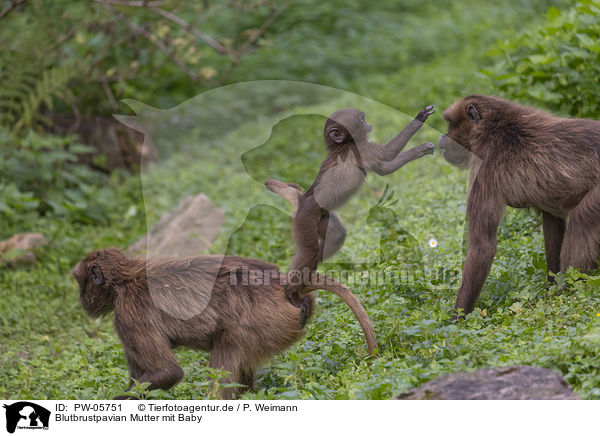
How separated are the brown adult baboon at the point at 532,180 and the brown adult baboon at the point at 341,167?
51cm

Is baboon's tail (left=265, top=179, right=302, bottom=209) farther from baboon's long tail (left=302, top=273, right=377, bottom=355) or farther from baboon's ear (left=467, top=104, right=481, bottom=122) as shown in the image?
baboon's ear (left=467, top=104, right=481, bottom=122)

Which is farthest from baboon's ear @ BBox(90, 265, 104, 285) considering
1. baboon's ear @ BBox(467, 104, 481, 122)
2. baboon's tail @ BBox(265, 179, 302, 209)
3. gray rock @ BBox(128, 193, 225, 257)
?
baboon's ear @ BBox(467, 104, 481, 122)

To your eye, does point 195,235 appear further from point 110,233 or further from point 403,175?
point 403,175

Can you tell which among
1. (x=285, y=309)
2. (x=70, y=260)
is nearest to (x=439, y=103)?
(x=70, y=260)

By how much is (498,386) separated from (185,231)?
6.16 meters

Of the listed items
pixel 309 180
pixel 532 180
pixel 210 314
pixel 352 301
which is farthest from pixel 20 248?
pixel 532 180

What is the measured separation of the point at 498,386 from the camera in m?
4.43

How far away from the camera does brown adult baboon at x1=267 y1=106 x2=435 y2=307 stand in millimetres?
6363

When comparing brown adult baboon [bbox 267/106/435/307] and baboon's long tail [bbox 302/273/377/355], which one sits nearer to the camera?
baboon's long tail [bbox 302/273/377/355]

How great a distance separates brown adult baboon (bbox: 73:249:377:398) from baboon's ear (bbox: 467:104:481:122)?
190cm

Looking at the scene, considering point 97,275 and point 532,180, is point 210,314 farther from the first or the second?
point 532,180

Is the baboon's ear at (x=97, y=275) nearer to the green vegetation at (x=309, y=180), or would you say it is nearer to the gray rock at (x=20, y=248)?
the green vegetation at (x=309, y=180)

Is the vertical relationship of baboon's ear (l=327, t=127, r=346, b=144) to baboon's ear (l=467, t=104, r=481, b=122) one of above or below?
below

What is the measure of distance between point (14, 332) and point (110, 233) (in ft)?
9.15
